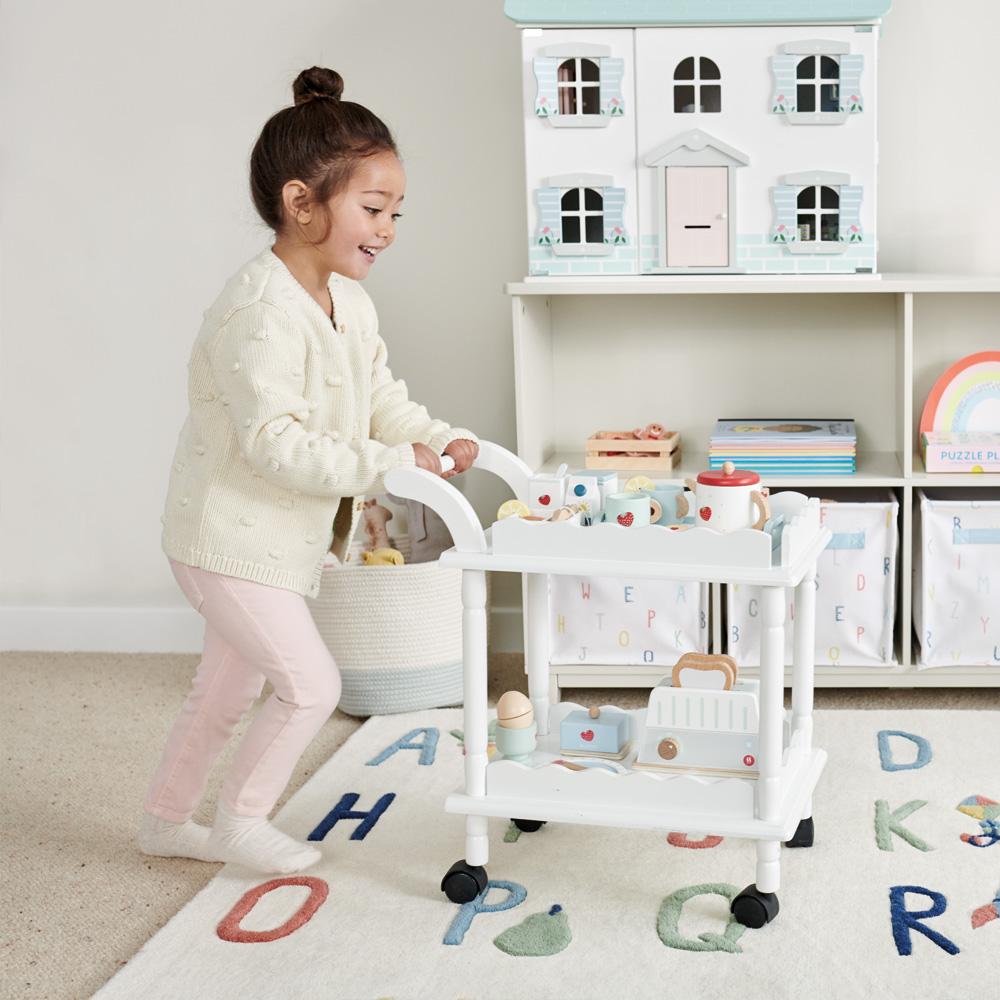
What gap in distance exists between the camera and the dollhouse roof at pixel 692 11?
223cm

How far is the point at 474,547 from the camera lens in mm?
1594

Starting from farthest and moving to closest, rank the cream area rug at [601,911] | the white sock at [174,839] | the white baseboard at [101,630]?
the white baseboard at [101,630]
the white sock at [174,839]
the cream area rug at [601,911]

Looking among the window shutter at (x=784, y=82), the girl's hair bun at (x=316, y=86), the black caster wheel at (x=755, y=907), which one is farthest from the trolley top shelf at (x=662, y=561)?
the window shutter at (x=784, y=82)

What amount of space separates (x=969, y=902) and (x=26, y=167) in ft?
7.30

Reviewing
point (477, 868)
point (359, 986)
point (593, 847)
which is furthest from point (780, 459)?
point (359, 986)

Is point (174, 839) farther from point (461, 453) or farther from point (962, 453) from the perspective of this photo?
point (962, 453)

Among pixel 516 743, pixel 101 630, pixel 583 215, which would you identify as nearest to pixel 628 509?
pixel 516 743

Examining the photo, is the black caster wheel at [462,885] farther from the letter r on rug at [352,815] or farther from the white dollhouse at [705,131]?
the white dollhouse at [705,131]

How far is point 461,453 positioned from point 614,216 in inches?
30.8

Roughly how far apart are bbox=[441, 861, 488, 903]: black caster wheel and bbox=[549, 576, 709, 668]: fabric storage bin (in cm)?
→ 77

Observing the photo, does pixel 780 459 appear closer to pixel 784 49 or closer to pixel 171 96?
pixel 784 49

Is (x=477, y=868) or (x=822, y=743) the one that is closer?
(x=477, y=868)

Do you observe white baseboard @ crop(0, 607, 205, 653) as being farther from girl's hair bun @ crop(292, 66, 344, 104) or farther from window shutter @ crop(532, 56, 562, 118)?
girl's hair bun @ crop(292, 66, 344, 104)

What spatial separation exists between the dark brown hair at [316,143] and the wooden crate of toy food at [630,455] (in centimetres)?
90
